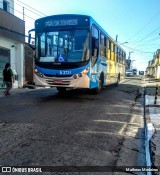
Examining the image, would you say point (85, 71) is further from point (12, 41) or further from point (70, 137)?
point (12, 41)

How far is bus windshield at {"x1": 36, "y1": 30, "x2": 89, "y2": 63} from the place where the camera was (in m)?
10.5

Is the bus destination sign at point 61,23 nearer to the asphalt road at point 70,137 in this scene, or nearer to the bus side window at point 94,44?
the bus side window at point 94,44

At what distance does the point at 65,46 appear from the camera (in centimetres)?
1055

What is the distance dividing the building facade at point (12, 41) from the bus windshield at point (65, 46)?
625cm

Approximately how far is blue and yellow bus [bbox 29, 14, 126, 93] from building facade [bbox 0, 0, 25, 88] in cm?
587

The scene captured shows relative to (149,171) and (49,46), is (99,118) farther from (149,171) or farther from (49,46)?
(49,46)

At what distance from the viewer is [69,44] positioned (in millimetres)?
10500

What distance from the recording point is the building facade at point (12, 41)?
16297mm

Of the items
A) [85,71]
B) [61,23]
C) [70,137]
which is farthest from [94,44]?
[70,137]

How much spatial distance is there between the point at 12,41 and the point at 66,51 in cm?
901

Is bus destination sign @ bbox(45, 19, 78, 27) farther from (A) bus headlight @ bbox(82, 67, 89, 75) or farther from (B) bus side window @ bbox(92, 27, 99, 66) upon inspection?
(A) bus headlight @ bbox(82, 67, 89, 75)

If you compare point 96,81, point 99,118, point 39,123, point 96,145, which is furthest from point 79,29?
point 96,145

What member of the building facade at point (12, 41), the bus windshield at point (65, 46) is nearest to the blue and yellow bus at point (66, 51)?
the bus windshield at point (65, 46)

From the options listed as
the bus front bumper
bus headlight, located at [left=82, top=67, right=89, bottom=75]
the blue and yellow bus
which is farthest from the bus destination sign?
the bus front bumper
